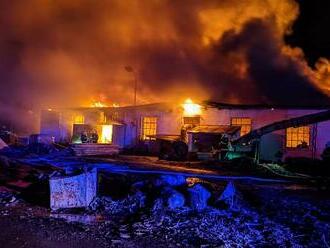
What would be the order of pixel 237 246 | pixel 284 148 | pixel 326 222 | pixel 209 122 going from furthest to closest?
pixel 209 122, pixel 284 148, pixel 326 222, pixel 237 246

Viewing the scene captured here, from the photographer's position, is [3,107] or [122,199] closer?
[122,199]

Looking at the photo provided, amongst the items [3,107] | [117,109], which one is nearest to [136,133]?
[117,109]

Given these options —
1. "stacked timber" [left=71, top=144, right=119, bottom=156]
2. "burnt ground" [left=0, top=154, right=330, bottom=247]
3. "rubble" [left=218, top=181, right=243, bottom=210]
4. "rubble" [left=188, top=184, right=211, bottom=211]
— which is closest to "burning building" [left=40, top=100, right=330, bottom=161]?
"stacked timber" [left=71, top=144, right=119, bottom=156]

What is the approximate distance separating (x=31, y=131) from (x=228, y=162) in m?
27.1

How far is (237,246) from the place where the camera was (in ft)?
17.7

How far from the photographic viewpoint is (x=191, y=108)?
22234 millimetres

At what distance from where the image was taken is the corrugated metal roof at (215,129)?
61.9 feet

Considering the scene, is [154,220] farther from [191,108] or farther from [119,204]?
[191,108]

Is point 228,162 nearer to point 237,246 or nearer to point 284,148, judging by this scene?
point 284,148

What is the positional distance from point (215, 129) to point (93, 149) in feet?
22.1

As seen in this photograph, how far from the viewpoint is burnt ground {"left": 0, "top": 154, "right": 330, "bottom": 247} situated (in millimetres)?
5602

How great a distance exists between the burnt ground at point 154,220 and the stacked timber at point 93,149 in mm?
8928

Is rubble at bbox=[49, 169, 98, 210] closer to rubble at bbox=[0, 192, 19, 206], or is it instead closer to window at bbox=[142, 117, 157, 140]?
rubble at bbox=[0, 192, 19, 206]

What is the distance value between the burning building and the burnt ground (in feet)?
32.1
